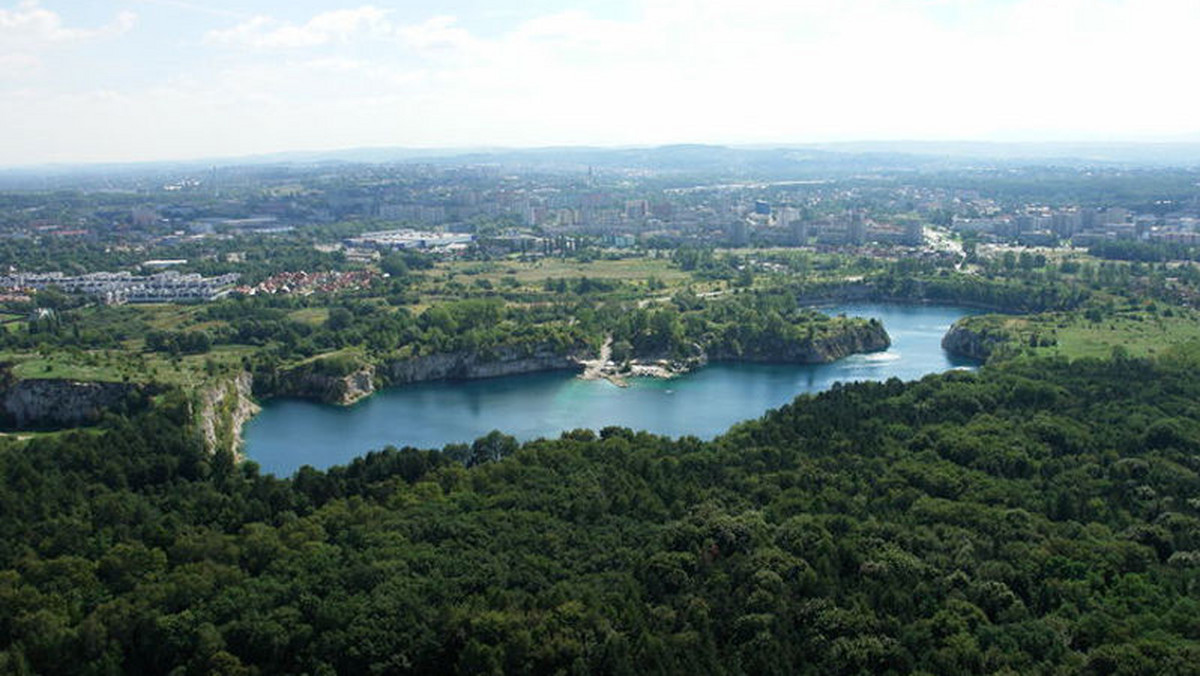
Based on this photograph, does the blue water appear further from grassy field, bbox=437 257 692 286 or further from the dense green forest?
grassy field, bbox=437 257 692 286

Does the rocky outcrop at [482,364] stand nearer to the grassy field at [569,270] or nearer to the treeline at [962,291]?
the grassy field at [569,270]

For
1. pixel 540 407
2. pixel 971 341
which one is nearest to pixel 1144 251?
pixel 971 341

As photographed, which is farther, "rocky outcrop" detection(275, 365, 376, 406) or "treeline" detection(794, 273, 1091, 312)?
"treeline" detection(794, 273, 1091, 312)

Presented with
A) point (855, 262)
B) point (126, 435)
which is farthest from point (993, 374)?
point (855, 262)

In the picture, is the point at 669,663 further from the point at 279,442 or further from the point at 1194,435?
the point at 279,442

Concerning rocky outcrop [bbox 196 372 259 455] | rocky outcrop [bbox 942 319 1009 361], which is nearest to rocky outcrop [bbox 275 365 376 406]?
rocky outcrop [bbox 196 372 259 455]

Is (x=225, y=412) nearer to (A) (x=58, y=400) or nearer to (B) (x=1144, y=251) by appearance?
(A) (x=58, y=400)
